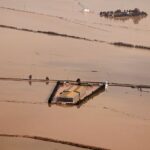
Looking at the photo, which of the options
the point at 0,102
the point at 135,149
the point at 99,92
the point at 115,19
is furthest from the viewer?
the point at 115,19

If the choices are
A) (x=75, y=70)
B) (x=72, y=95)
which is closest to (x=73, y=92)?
(x=72, y=95)

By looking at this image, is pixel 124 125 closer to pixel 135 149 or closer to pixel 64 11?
pixel 135 149

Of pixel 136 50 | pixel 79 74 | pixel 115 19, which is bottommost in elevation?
pixel 79 74

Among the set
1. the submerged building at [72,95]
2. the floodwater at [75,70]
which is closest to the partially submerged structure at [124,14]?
the floodwater at [75,70]

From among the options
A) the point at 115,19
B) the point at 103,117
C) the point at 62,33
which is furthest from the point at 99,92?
the point at 115,19

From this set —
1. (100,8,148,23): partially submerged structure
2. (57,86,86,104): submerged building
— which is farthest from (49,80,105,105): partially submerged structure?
(100,8,148,23): partially submerged structure

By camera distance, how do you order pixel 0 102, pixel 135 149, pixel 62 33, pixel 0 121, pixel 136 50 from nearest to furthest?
pixel 135 149
pixel 0 121
pixel 0 102
pixel 136 50
pixel 62 33

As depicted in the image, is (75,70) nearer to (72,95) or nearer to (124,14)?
(72,95)
